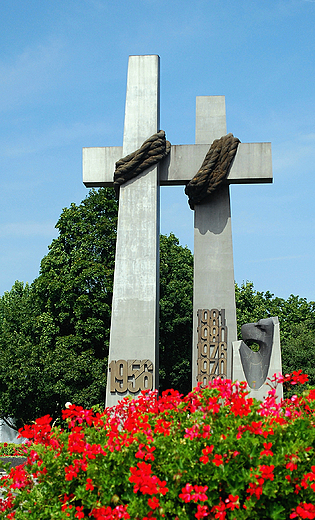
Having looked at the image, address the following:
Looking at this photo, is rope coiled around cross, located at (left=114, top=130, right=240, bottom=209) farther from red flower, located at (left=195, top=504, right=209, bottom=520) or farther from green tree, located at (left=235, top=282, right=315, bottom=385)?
green tree, located at (left=235, top=282, right=315, bottom=385)

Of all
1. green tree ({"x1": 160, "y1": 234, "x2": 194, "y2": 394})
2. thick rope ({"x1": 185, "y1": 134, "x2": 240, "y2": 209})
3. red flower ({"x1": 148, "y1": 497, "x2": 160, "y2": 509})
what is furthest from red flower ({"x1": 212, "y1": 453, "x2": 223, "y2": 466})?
green tree ({"x1": 160, "y1": 234, "x2": 194, "y2": 394})

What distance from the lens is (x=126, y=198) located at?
10562 millimetres

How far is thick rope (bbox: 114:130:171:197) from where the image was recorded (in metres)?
10.6

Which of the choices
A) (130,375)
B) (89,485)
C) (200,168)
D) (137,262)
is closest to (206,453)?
(89,485)

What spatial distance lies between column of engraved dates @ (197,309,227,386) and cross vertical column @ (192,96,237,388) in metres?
0.02

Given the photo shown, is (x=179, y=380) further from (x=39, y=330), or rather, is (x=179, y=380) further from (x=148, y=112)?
(x=148, y=112)

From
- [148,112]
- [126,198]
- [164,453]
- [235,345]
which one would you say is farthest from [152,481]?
[148,112]

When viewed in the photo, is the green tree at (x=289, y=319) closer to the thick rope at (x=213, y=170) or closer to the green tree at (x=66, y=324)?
the green tree at (x=66, y=324)

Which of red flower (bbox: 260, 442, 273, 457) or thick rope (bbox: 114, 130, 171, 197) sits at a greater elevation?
thick rope (bbox: 114, 130, 171, 197)

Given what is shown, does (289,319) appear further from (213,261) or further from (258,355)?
(258,355)

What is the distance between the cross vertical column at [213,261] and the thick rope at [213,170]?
12.5 inches

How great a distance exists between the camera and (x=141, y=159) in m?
10.6

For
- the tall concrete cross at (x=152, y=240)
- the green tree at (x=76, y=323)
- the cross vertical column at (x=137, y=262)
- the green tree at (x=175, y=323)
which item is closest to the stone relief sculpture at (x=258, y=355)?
the tall concrete cross at (x=152, y=240)

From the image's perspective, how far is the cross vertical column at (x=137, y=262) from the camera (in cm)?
958
